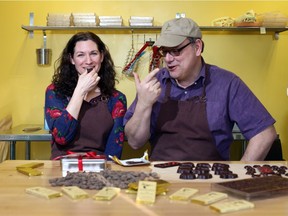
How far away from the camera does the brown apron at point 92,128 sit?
2439 mm

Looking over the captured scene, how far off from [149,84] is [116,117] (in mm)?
467

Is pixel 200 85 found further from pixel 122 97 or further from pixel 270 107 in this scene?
pixel 270 107

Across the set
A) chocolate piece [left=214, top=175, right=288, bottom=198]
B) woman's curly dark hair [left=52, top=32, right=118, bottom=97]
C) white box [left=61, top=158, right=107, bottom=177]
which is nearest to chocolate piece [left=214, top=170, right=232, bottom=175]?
chocolate piece [left=214, top=175, right=288, bottom=198]

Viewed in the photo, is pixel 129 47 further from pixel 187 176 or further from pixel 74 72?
pixel 187 176

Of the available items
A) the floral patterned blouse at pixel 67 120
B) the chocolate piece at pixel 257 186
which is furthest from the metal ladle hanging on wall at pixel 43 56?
the chocolate piece at pixel 257 186

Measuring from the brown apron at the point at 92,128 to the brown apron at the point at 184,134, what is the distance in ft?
1.06

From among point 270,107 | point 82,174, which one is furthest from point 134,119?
point 270,107

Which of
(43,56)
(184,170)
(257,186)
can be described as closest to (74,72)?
(184,170)

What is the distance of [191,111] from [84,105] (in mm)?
651

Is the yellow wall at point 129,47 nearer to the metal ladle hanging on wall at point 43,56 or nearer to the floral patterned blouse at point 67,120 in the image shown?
the metal ladle hanging on wall at point 43,56

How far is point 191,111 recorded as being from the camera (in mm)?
2305

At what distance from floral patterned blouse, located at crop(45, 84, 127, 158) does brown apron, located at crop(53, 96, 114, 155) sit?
4 cm

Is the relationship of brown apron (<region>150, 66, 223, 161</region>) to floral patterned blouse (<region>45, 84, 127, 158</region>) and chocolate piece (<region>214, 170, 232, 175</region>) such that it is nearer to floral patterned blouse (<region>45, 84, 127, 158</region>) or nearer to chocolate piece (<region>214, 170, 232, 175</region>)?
floral patterned blouse (<region>45, 84, 127, 158</region>)

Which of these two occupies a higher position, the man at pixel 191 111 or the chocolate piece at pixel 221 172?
the man at pixel 191 111
